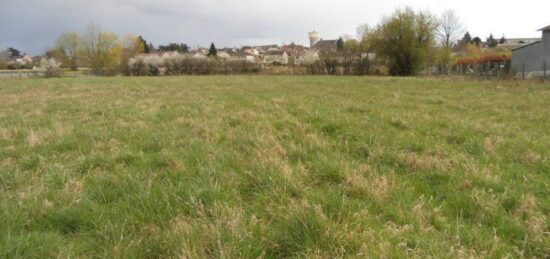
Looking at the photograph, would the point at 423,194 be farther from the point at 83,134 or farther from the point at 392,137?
the point at 83,134

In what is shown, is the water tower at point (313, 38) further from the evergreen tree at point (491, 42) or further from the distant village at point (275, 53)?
the evergreen tree at point (491, 42)

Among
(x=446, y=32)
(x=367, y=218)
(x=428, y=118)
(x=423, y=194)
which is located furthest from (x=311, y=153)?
(x=446, y=32)

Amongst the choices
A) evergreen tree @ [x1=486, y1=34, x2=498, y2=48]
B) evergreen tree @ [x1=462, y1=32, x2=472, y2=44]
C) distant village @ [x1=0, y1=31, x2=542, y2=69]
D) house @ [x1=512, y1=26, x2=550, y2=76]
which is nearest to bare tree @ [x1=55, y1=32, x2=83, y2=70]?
distant village @ [x1=0, y1=31, x2=542, y2=69]

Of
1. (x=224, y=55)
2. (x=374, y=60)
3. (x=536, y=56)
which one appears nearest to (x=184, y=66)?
(x=374, y=60)

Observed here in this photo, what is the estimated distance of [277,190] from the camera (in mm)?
3471

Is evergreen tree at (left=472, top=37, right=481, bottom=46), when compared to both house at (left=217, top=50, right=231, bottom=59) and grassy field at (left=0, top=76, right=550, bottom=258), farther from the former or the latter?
grassy field at (left=0, top=76, right=550, bottom=258)

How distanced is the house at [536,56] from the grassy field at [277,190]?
28.9m

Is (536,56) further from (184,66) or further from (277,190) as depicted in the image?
(184,66)

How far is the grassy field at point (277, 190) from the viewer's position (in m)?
2.48

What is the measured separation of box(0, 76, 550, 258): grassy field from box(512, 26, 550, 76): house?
2893 centimetres

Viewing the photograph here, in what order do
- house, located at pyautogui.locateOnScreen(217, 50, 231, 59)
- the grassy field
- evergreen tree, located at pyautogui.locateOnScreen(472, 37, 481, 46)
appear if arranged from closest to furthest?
the grassy field < house, located at pyautogui.locateOnScreen(217, 50, 231, 59) < evergreen tree, located at pyautogui.locateOnScreen(472, 37, 481, 46)

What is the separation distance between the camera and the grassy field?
248 cm

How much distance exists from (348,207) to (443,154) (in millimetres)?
2684

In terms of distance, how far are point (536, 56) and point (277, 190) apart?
36699 millimetres
